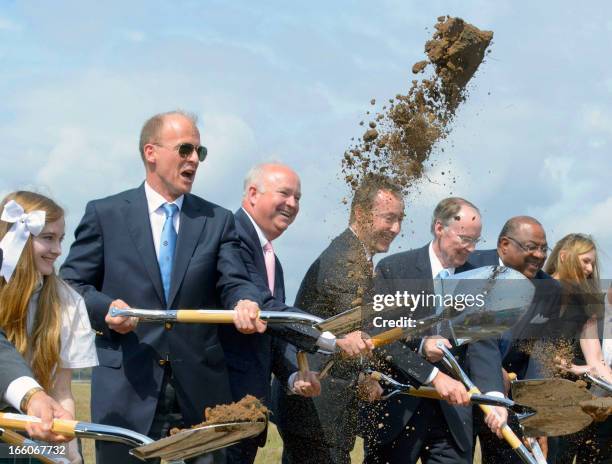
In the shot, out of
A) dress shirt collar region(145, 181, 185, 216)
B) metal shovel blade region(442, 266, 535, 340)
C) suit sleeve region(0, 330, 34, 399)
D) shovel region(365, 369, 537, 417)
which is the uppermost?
dress shirt collar region(145, 181, 185, 216)

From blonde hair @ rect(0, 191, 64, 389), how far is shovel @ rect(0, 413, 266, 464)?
55 centimetres

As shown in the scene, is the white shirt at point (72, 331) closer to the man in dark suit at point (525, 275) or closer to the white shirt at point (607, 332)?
the man in dark suit at point (525, 275)

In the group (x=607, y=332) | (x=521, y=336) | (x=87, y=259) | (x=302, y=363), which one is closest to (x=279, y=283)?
(x=302, y=363)

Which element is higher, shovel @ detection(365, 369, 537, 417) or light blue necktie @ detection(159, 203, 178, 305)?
light blue necktie @ detection(159, 203, 178, 305)

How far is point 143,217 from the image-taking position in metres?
5.91

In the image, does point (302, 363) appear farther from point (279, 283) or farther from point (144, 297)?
point (144, 297)

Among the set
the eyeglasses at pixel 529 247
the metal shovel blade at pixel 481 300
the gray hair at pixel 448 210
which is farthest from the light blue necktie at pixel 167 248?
the eyeglasses at pixel 529 247

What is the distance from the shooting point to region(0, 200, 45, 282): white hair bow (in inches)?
201

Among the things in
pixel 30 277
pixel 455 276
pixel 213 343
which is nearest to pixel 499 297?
pixel 455 276

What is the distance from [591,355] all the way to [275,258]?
2903 millimetres

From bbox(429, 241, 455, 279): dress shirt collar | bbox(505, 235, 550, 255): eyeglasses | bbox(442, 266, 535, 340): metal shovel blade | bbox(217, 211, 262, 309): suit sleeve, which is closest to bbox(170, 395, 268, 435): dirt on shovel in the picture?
bbox(217, 211, 262, 309): suit sleeve

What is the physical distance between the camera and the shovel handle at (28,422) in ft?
14.8

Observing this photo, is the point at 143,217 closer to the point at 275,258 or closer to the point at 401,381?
the point at 275,258

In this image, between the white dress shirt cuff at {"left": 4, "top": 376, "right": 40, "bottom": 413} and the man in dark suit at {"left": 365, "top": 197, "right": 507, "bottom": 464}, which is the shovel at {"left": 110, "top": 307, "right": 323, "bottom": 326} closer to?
the white dress shirt cuff at {"left": 4, "top": 376, "right": 40, "bottom": 413}
